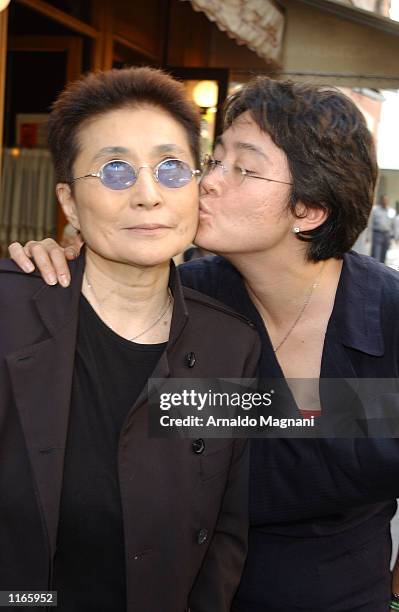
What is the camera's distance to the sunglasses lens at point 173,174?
81.8 inches

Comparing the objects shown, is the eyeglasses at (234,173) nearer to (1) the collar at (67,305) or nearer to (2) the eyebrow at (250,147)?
(2) the eyebrow at (250,147)

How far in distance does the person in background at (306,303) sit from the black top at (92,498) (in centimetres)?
45

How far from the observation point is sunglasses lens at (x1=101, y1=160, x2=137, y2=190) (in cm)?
204

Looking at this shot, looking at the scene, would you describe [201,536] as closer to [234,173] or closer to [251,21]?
[234,173]

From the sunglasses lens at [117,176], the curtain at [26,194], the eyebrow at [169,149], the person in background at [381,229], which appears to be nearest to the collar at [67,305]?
the sunglasses lens at [117,176]

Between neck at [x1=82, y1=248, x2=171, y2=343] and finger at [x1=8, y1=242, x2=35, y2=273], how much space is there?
162 mm

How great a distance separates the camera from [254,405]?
2.47m

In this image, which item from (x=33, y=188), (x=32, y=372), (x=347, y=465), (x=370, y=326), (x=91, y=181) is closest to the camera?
(x=32, y=372)

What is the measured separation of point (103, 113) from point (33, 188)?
5.73m

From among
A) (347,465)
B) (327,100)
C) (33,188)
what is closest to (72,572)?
(347,465)

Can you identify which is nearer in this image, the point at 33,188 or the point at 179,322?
the point at 179,322

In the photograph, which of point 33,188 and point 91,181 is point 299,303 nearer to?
point 91,181

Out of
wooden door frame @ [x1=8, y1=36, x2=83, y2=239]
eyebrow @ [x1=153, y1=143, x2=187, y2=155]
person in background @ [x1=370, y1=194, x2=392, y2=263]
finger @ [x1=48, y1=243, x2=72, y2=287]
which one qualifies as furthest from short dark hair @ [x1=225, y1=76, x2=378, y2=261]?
person in background @ [x1=370, y1=194, x2=392, y2=263]

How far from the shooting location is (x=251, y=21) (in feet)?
18.9
